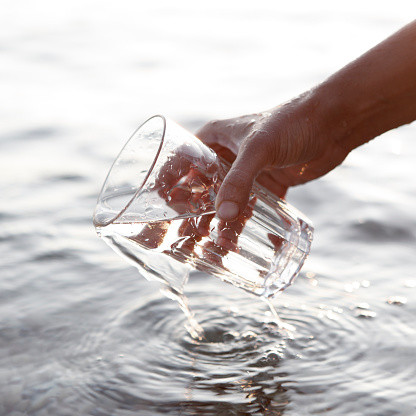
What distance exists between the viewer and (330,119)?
93.4 inches

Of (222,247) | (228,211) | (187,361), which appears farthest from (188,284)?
(228,211)

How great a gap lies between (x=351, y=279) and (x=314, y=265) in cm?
16

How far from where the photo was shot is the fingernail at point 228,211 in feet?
6.23

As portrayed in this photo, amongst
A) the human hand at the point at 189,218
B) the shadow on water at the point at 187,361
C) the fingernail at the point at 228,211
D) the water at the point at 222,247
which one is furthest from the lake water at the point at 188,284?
the fingernail at the point at 228,211

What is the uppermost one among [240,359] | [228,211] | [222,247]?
[228,211]

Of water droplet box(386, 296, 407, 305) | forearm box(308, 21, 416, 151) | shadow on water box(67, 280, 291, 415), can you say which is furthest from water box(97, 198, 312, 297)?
water droplet box(386, 296, 407, 305)

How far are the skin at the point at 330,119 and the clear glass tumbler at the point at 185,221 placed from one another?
0.16 m

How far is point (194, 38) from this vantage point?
5535mm

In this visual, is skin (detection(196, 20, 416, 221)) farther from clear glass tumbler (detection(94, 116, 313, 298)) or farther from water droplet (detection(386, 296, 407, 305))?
water droplet (detection(386, 296, 407, 305))

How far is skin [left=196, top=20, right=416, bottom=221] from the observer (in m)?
2.22

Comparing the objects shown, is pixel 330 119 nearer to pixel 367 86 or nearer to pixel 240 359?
pixel 367 86

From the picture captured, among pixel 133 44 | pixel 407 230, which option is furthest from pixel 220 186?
pixel 133 44

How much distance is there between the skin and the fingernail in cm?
24

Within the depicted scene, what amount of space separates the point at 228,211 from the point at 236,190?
55 mm
